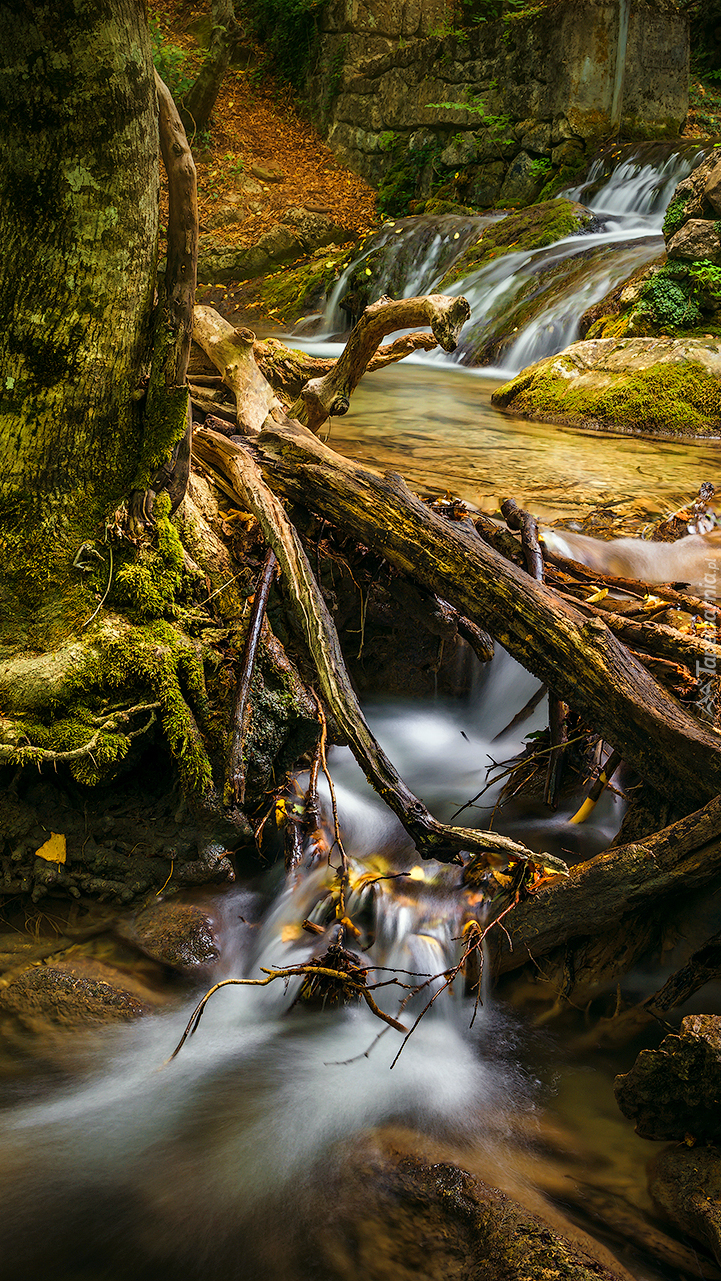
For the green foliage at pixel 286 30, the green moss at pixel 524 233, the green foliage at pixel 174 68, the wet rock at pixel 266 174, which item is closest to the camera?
the green moss at pixel 524 233

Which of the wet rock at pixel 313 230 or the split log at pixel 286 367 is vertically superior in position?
the wet rock at pixel 313 230

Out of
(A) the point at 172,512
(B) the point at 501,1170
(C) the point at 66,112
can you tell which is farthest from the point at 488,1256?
(C) the point at 66,112

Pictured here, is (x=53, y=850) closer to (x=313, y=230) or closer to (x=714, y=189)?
(x=714, y=189)

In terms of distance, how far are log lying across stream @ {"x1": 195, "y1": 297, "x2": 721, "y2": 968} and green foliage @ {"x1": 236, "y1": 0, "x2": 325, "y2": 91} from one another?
71.7 feet

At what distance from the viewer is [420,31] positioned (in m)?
18.9

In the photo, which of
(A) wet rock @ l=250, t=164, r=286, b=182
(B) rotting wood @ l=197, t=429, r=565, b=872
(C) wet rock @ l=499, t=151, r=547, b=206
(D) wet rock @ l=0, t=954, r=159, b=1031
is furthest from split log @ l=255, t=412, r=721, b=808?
(A) wet rock @ l=250, t=164, r=286, b=182

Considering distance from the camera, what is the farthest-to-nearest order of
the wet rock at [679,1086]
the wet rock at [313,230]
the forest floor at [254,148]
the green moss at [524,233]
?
the forest floor at [254,148] → the wet rock at [313,230] → the green moss at [524,233] → the wet rock at [679,1086]

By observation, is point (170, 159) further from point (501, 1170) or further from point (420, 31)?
point (420, 31)

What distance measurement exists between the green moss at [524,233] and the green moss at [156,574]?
11.4 m

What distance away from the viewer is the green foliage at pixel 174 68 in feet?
57.4

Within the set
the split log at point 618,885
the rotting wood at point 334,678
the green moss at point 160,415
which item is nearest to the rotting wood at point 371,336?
the rotting wood at point 334,678

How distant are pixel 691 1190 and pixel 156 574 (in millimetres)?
2439

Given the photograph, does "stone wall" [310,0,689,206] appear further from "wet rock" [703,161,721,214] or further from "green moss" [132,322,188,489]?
"green moss" [132,322,188,489]

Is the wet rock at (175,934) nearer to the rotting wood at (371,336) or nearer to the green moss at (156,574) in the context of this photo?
the green moss at (156,574)
